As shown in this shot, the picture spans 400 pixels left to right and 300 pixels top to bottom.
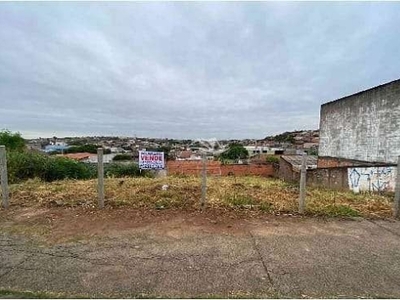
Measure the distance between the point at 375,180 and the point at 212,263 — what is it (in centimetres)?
959

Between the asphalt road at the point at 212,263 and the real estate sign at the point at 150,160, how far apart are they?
8.13ft

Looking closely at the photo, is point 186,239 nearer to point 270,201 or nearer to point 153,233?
point 153,233

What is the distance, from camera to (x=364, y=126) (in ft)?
47.4

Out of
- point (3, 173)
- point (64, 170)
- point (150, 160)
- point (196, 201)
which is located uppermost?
point (150, 160)

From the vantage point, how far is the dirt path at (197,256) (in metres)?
2.84

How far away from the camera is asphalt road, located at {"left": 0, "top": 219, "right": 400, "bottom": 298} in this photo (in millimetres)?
2809

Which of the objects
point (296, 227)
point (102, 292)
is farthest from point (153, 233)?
point (296, 227)

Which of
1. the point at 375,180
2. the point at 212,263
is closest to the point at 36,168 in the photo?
the point at 212,263

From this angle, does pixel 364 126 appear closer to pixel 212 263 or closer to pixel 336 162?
pixel 336 162

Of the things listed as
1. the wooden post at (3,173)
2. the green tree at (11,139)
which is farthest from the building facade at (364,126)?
the green tree at (11,139)

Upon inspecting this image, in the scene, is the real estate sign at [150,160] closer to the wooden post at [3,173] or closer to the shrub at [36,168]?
the wooden post at [3,173]

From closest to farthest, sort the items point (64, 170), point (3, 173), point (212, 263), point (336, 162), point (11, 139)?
point (212, 263)
point (3, 173)
point (64, 170)
point (336, 162)
point (11, 139)

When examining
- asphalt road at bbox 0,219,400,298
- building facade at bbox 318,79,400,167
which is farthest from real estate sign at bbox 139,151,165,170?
building facade at bbox 318,79,400,167

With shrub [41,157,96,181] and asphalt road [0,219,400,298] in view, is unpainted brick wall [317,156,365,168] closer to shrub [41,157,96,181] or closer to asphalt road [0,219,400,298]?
asphalt road [0,219,400,298]
